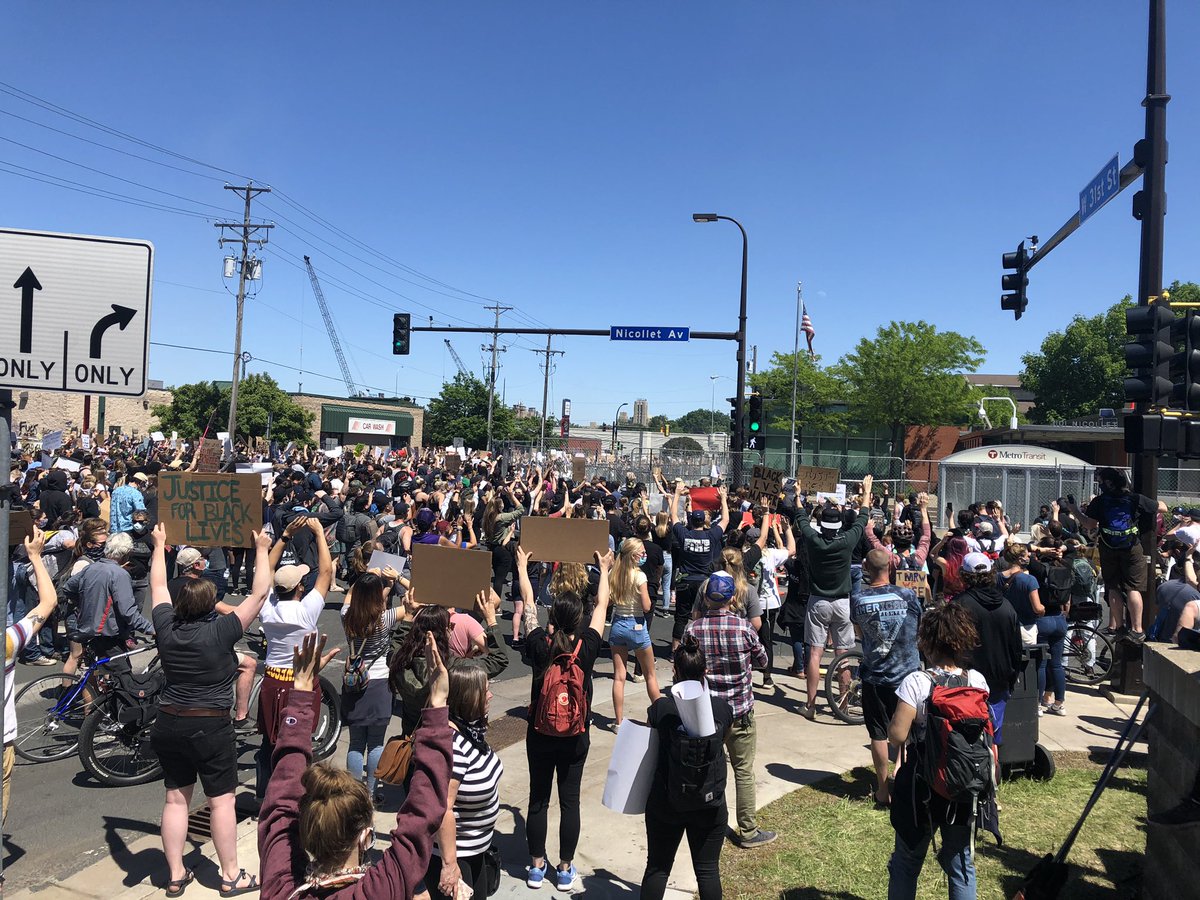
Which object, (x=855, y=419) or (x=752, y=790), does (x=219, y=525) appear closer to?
(x=752, y=790)

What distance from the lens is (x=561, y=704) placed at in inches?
185

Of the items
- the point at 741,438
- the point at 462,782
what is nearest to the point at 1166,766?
the point at 462,782

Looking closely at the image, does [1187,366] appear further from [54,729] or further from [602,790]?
[54,729]

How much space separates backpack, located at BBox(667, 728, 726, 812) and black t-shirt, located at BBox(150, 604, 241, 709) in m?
2.55

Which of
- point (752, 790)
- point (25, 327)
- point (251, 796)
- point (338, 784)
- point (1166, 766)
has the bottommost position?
point (251, 796)

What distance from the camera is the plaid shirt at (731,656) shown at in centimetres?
546

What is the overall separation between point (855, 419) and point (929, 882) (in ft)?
157

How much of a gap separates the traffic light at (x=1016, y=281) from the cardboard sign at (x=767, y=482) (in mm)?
4119

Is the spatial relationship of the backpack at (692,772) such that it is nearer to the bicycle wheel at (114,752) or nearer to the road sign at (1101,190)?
the bicycle wheel at (114,752)

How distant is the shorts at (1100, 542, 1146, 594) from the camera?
9453 millimetres

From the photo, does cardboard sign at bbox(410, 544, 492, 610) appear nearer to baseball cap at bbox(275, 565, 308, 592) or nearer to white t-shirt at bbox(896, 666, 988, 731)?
baseball cap at bbox(275, 565, 308, 592)

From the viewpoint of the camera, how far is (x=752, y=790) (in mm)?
5602

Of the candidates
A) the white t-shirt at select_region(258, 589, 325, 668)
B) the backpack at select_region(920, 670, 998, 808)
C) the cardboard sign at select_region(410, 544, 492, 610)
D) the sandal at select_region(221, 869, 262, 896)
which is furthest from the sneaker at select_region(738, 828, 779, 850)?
the white t-shirt at select_region(258, 589, 325, 668)

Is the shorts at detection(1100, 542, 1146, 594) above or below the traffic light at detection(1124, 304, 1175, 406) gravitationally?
below
